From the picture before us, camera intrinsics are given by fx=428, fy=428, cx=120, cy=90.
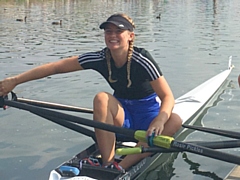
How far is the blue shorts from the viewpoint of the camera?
4902 millimetres

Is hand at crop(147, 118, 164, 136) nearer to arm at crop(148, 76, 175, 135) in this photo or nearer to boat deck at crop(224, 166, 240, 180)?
arm at crop(148, 76, 175, 135)

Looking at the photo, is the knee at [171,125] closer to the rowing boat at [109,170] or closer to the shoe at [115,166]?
the rowing boat at [109,170]

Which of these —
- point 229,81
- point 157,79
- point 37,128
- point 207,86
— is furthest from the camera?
point 229,81

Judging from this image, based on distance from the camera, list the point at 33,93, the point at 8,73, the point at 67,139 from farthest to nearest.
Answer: the point at 8,73 → the point at 33,93 → the point at 67,139

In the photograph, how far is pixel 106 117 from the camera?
4555 millimetres

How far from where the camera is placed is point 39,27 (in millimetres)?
25516

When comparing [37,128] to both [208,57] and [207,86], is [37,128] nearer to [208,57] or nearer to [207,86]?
[207,86]

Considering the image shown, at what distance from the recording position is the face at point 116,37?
442 cm

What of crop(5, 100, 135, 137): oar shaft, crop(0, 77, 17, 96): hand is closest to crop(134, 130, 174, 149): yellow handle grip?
crop(5, 100, 135, 137): oar shaft

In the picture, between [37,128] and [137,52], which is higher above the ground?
[137,52]

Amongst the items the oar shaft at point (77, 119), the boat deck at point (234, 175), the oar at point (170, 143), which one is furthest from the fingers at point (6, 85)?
the boat deck at point (234, 175)

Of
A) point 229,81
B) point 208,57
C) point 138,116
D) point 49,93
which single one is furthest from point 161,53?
point 138,116

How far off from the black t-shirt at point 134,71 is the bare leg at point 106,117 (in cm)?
23

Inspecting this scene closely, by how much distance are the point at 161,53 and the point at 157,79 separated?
1096cm
